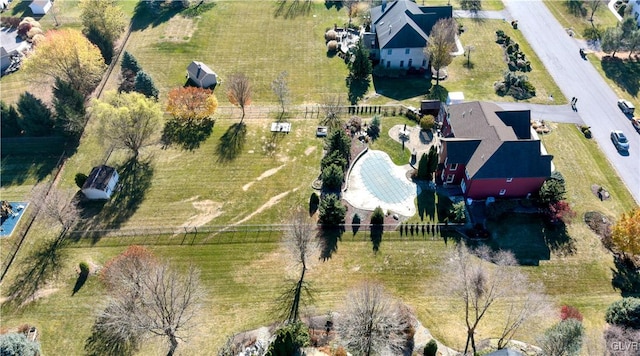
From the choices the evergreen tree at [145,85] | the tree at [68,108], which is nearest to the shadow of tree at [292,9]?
the evergreen tree at [145,85]

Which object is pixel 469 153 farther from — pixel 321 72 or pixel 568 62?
pixel 568 62

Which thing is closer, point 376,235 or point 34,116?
point 376,235

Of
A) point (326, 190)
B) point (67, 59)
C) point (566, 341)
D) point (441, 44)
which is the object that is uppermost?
point (67, 59)

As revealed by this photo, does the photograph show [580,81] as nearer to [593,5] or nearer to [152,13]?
[593,5]

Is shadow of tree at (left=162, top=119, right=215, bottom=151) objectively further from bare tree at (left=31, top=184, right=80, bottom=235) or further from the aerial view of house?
bare tree at (left=31, top=184, right=80, bottom=235)

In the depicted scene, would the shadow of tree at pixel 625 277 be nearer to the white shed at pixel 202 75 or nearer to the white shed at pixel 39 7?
the white shed at pixel 202 75

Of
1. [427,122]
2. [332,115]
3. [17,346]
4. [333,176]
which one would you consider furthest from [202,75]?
[17,346]
